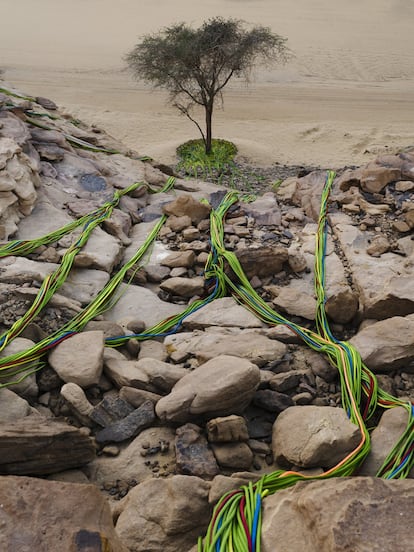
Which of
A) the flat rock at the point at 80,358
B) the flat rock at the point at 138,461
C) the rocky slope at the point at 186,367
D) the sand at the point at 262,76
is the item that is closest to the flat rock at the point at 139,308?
the rocky slope at the point at 186,367

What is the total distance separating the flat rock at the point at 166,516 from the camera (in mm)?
2076

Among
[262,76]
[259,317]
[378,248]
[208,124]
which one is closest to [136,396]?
[259,317]

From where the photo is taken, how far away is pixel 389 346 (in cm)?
312

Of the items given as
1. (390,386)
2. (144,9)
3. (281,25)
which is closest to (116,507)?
(390,386)

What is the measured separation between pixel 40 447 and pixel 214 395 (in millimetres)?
827

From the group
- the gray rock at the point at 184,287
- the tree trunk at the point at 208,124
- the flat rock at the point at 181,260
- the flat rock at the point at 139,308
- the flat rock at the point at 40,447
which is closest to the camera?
the flat rock at the point at 40,447

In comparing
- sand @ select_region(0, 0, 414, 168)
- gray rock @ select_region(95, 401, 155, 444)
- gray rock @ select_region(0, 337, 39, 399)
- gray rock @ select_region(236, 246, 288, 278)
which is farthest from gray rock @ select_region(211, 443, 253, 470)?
sand @ select_region(0, 0, 414, 168)

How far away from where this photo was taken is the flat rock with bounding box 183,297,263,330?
143 inches

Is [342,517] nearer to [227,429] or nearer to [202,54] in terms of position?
[227,429]

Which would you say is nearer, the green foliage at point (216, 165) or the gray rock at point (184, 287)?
the gray rock at point (184, 287)

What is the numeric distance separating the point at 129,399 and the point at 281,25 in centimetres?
2486

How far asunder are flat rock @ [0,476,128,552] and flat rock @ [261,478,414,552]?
58cm

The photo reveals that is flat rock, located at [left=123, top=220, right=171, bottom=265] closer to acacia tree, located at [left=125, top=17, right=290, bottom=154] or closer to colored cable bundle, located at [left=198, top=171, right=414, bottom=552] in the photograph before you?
colored cable bundle, located at [left=198, top=171, right=414, bottom=552]

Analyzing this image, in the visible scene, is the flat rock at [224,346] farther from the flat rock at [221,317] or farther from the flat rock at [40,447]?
the flat rock at [40,447]
